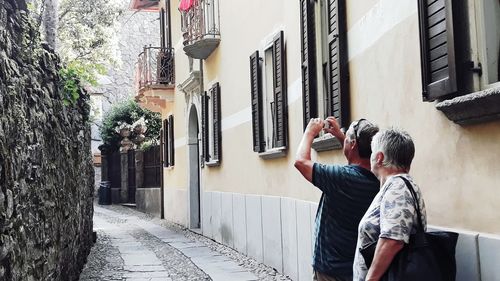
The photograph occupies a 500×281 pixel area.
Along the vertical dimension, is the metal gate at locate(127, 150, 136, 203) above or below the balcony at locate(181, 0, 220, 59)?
below

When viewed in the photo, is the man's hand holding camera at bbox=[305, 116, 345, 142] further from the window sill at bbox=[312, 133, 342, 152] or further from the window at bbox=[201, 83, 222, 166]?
the window at bbox=[201, 83, 222, 166]

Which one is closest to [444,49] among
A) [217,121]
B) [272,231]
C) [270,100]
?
[272,231]

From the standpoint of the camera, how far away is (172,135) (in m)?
17.4

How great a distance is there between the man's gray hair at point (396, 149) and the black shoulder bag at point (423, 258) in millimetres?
128

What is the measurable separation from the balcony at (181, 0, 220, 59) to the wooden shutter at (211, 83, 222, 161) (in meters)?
0.82

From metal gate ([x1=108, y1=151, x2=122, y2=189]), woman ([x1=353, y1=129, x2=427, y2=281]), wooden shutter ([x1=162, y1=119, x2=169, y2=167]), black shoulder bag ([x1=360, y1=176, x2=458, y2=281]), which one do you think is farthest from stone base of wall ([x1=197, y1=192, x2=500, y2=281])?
metal gate ([x1=108, y1=151, x2=122, y2=189])

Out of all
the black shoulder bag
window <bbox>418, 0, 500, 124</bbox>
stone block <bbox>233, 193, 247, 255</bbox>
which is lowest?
stone block <bbox>233, 193, 247, 255</bbox>

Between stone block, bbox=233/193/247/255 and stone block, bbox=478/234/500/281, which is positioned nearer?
stone block, bbox=478/234/500/281

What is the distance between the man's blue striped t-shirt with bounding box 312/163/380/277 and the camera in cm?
321

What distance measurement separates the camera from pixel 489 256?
9.30 ft

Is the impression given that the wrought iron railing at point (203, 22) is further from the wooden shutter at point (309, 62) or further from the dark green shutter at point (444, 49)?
the dark green shutter at point (444, 49)

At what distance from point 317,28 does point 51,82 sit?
2.57 meters

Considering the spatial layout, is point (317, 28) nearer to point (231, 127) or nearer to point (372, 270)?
point (372, 270)

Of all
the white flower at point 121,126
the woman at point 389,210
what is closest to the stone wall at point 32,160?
the woman at point 389,210
